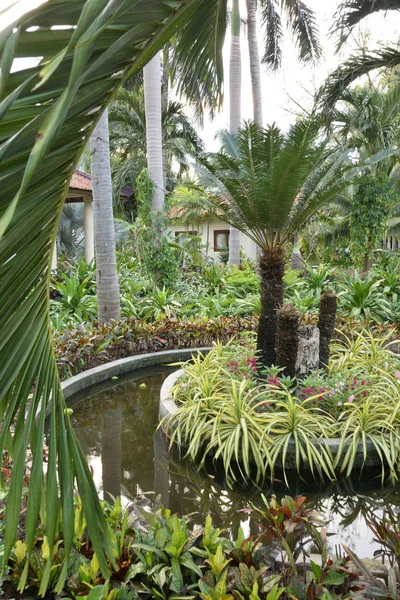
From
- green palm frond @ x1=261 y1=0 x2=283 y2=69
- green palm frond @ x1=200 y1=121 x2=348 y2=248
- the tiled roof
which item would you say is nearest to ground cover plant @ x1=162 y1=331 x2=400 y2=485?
green palm frond @ x1=200 y1=121 x2=348 y2=248

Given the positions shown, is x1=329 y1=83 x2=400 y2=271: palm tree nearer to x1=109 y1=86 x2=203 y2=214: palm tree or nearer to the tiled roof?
the tiled roof

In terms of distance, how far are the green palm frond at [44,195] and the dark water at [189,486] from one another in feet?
7.32

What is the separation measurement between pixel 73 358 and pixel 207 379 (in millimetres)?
2330

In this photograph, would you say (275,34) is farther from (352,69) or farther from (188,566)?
(188,566)

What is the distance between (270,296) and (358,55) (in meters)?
3.36

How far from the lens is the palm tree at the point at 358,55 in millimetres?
5766

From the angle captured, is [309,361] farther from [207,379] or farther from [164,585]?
[164,585]

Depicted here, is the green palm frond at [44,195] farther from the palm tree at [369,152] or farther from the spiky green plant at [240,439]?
the palm tree at [369,152]

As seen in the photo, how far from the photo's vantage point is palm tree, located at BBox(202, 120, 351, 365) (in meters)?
5.31

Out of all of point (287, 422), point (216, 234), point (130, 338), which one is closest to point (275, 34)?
point (216, 234)

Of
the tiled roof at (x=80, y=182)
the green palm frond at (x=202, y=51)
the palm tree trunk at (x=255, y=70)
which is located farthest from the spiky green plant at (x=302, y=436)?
the palm tree trunk at (x=255, y=70)

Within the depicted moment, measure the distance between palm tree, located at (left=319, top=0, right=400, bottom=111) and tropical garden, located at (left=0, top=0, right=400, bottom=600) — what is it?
28mm

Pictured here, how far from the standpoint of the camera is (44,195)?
1429mm

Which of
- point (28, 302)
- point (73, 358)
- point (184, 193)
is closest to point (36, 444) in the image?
point (28, 302)
